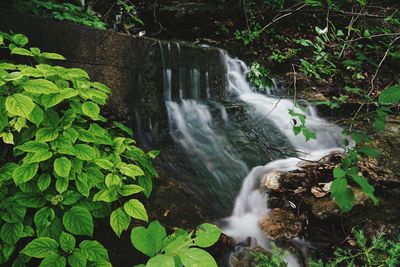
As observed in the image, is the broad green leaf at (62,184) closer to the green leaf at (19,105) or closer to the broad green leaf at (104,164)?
the broad green leaf at (104,164)

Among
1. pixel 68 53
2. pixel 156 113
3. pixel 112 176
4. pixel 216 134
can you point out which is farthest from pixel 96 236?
pixel 216 134

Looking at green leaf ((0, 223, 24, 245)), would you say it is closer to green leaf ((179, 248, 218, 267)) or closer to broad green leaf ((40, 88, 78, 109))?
broad green leaf ((40, 88, 78, 109))

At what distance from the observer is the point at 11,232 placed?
1.75 meters

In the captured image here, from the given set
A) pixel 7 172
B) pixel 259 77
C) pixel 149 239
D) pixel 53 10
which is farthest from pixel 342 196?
pixel 259 77

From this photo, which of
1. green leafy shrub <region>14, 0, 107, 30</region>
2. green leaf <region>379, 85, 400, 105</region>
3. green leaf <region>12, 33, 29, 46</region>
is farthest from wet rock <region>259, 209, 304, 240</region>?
green leafy shrub <region>14, 0, 107, 30</region>

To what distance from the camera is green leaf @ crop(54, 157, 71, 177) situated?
5.70 ft

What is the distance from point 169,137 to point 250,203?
57.8 inches

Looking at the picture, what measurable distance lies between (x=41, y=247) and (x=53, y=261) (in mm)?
114

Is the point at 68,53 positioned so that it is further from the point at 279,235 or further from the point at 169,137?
the point at 279,235

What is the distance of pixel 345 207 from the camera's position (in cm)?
190

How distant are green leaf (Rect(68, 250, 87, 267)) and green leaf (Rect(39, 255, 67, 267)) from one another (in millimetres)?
37

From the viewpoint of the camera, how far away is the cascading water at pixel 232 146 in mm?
3227

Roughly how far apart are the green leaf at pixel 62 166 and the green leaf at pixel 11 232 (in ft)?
1.28

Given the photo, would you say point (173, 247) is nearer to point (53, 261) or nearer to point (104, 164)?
point (53, 261)
